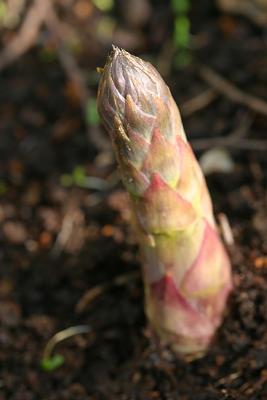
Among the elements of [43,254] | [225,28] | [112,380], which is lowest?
[112,380]

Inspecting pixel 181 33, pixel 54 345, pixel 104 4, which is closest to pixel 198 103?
pixel 181 33

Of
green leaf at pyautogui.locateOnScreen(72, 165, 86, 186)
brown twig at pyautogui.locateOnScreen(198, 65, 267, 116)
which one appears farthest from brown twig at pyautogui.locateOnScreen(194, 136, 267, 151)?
green leaf at pyautogui.locateOnScreen(72, 165, 86, 186)

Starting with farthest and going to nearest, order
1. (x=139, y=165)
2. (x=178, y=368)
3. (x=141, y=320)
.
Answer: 1. (x=141, y=320)
2. (x=178, y=368)
3. (x=139, y=165)

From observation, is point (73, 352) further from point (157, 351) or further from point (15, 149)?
point (15, 149)

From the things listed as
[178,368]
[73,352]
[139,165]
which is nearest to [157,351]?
[178,368]

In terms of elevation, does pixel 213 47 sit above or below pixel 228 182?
above

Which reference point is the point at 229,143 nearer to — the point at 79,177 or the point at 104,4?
the point at 79,177
